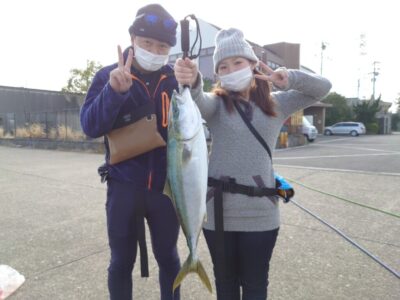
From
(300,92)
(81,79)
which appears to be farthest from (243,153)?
(81,79)

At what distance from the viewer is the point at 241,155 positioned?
82.9 inches

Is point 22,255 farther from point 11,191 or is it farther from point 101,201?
point 11,191

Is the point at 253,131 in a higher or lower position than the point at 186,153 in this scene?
higher

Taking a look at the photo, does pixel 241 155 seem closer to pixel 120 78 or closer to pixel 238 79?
pixel 238 79

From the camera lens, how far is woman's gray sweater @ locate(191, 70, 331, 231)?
2.09 metres

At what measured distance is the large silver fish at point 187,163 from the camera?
1.67m

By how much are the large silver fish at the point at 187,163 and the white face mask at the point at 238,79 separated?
464 mm

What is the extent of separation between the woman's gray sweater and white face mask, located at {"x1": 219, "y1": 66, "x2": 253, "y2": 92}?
11 cm

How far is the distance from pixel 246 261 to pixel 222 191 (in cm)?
48

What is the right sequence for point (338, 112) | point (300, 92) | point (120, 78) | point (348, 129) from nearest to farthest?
1. point (120, 78)
2. point (300, 92)
3. point (348, 129)
4. point (338, 112)

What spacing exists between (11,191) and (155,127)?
622 centimetres

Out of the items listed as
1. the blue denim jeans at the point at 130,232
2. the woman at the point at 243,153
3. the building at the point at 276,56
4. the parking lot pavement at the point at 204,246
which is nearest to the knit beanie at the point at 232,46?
the woman at the point at 243,153

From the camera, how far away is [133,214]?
227 cm

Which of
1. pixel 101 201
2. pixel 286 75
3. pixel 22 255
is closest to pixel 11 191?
pixel 101 201
